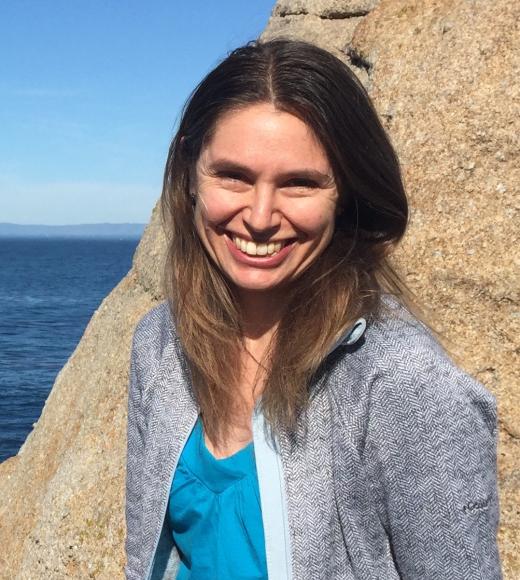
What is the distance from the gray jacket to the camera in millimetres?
2217

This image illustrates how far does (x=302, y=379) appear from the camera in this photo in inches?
95.8

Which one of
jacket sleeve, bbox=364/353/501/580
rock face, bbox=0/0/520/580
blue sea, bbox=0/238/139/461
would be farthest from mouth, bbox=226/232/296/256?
blue sea, bbox=0/238/139/461

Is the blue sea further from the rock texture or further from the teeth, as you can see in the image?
the teeth

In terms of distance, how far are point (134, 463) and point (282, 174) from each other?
1.29 m

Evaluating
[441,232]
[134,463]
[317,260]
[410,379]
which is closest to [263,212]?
[317,260]

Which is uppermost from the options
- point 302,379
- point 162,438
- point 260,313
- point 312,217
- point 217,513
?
point 312,217

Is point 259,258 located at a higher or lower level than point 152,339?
higher

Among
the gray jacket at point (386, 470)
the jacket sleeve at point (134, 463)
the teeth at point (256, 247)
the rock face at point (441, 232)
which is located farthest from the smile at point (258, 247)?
the rock face at point (441, 232)

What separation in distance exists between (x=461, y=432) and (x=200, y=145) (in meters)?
1.24

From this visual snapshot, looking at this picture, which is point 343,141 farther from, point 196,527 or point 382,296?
point 196,527

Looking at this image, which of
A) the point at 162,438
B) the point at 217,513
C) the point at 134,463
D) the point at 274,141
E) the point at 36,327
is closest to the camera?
the point at 274,141

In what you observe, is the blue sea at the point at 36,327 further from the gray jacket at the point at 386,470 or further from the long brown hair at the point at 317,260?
the gray jacket at the point at 386,470

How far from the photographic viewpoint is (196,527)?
2.66m

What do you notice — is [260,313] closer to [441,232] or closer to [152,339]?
[152,339]
